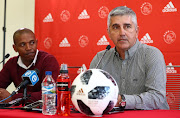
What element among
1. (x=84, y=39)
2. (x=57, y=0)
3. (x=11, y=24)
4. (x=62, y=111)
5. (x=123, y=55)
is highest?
(x=57, y=0)

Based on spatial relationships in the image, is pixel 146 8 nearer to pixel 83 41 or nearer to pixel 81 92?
pixel 83 41

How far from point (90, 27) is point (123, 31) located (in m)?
1.88

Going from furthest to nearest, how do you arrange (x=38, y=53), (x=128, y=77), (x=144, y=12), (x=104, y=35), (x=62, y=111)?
(x=104, y=35) → (x=144, y=12) → (x=38, y=53) → (x=128, y=77) → (x=62, y=111)

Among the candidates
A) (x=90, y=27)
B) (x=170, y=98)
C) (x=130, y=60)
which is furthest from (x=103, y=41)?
(x=130, y=60)

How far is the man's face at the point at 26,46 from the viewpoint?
2.55 meters

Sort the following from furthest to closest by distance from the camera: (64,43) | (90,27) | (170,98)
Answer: (64,43) → (90,27) → (170,98)

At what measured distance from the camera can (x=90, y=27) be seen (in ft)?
12.0

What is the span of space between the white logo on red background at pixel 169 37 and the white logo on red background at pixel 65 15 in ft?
5.18

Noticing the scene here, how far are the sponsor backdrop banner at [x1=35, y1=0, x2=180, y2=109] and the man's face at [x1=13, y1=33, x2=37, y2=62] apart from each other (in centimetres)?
95

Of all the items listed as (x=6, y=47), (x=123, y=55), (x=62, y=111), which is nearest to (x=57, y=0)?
(x=6, y=47)

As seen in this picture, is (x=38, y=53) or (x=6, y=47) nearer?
(x=38, y=53)

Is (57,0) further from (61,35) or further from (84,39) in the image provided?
(84,39)

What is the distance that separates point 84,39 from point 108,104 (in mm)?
2740

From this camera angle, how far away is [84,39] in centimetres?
371
